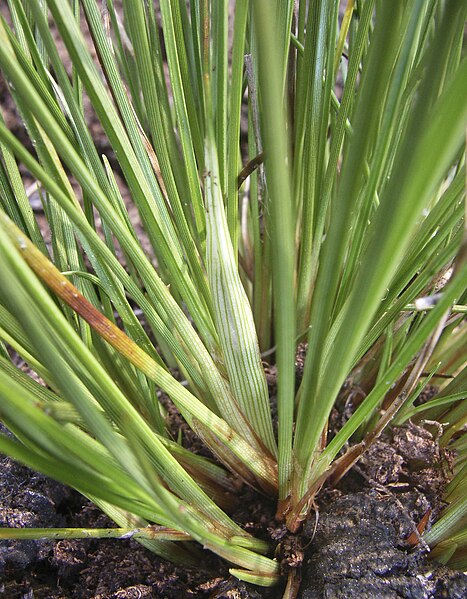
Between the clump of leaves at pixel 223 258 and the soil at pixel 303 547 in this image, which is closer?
the clump of leaves at pixel 223 258

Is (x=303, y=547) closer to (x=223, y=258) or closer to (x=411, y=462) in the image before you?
(x=411, y=462)

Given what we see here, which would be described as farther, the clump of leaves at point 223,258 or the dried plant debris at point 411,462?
the dried plant debris at point 411,462

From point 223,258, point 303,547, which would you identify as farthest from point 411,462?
point 223,258

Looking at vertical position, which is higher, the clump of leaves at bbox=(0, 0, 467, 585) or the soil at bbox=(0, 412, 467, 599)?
the clump of leaves at bbox=(0, 0, 467, 585)

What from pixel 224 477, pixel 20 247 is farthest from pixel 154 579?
pixel 20 247

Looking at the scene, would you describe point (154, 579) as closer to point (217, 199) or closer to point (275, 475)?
point (275, 475)

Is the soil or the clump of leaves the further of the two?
the soil

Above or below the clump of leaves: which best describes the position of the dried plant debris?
below

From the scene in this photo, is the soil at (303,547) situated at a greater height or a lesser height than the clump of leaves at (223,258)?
lesser
